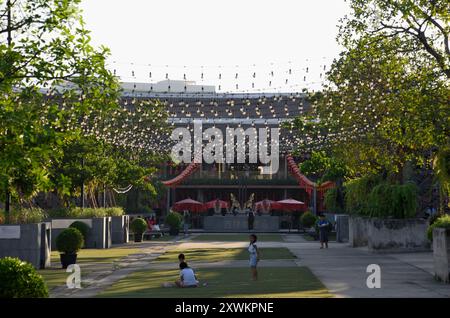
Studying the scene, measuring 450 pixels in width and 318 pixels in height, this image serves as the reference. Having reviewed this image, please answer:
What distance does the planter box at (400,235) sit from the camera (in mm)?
40000

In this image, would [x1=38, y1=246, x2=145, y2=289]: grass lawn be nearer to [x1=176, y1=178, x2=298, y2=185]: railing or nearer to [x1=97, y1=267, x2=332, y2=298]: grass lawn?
[x1=97, y1=267, x2=332, y2=298]: grass lawn

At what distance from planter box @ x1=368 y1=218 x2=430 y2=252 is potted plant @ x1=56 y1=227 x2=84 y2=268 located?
13568mm

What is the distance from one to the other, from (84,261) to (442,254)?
17.5 metres

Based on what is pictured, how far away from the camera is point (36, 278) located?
643 inches

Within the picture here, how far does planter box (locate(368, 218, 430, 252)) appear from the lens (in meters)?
40.0

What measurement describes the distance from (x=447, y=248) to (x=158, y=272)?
10.5 m

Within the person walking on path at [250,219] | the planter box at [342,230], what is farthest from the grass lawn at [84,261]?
the person walking on path at [250,219]

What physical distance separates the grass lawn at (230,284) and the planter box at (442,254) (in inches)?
132

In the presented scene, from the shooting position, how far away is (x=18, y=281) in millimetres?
15906

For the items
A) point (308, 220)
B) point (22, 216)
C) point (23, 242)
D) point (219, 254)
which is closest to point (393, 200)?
point (219, 254)
